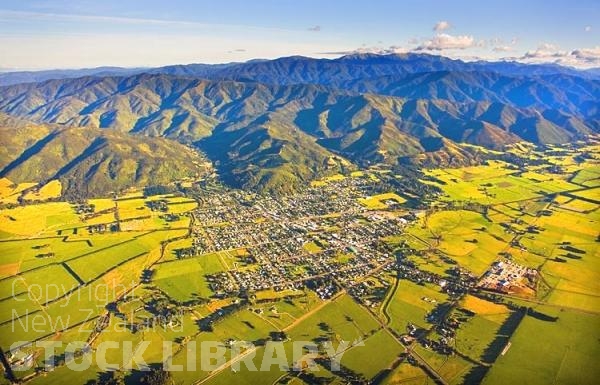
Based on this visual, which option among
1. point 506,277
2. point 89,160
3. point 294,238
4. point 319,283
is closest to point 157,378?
point 319,283

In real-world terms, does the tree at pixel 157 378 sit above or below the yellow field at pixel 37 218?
below

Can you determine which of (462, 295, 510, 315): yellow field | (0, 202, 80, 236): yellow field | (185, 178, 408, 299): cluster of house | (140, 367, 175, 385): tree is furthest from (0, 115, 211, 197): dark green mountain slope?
(462, 295, 510, 315): yellow field

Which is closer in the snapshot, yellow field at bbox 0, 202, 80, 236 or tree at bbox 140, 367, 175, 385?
tree at bbox 140, 367, 175, 385

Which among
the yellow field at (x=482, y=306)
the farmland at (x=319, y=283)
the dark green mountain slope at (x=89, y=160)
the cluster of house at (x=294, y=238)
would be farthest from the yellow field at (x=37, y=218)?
the yellow field at (x=482, y=306)

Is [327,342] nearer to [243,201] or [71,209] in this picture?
[243,201]

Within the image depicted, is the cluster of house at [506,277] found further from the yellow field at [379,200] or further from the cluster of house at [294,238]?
the yellow field at [379,200]

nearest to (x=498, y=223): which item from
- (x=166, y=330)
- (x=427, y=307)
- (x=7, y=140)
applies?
(x=427, y=307)

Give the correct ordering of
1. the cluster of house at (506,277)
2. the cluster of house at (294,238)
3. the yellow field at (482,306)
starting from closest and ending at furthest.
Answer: the yellow field at (482,306)
the cluster of house at (506,277)
the cluster of house at (294,238)

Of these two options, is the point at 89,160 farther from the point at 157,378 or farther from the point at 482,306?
the point at 482,306

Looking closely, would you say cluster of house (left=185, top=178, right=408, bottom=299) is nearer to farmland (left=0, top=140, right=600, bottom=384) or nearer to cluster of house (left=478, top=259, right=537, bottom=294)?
farmland (left=0, top=140, right=600, bottom=384)
